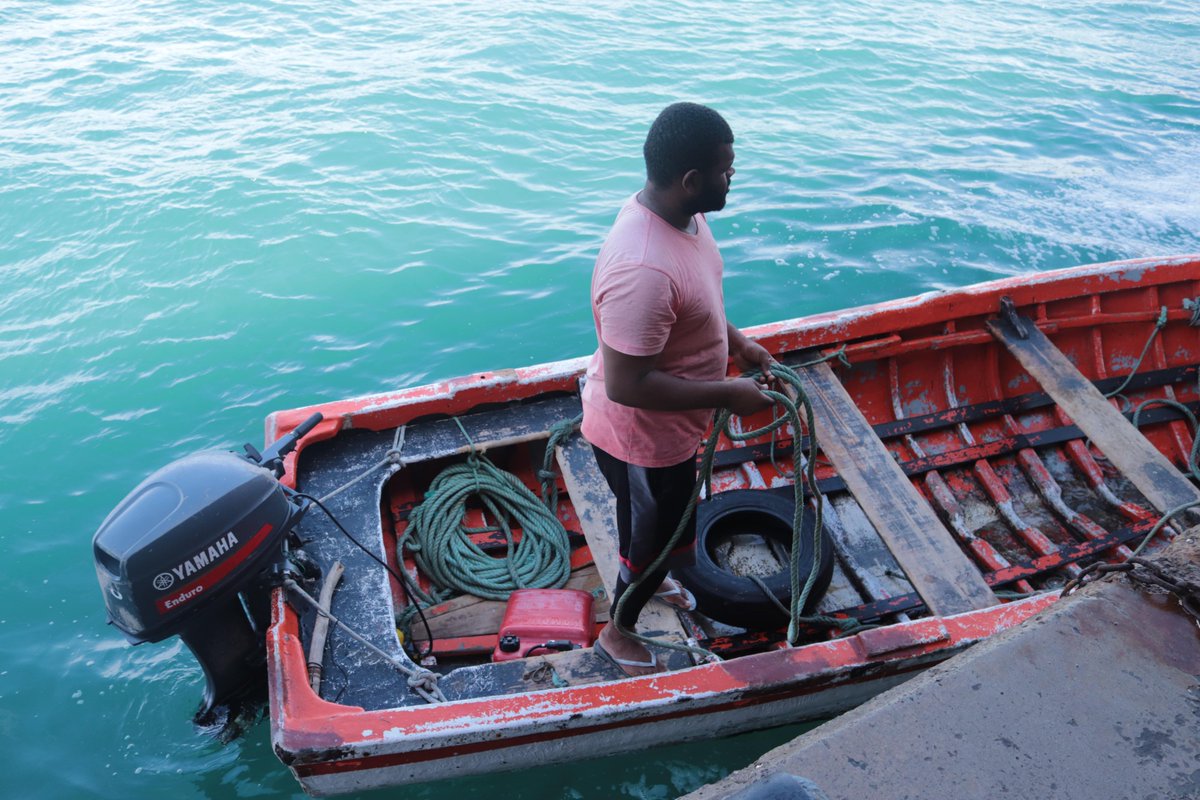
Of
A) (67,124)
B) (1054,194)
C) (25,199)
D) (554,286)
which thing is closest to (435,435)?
(554,286)

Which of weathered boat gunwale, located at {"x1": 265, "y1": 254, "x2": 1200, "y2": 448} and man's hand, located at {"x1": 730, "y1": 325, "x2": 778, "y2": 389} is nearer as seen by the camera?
man's hand, located at {"x1": 730, "y1": 325, "x2": 778, "y2": 389}

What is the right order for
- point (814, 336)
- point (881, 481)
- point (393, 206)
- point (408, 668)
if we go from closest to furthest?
point (408, 668)
point (881, 481)
point (814, 336)
point (393, 206)

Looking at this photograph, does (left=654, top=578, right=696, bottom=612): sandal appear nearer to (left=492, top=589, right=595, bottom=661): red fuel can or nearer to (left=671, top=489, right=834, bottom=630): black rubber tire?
(left=671, top=489, right=834, bottom=630): black rubber tire

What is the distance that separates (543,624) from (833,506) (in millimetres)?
1769

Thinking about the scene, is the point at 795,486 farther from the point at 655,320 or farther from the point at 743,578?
the point at 655,320

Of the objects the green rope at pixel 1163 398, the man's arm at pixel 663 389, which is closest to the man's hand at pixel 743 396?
the man's arm at pixel 663 389

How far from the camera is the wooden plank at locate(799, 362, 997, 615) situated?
3.63 metres

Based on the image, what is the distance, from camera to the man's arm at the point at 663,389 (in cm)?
237

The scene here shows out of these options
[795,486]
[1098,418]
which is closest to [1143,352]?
[1098,418]

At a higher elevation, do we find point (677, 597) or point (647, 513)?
point (647, 513)

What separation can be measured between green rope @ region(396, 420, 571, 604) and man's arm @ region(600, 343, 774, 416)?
1.71m

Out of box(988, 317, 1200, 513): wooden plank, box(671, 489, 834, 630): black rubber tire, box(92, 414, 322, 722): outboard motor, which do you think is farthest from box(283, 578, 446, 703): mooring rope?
box(988, 317, 1200, 513): wooden plank

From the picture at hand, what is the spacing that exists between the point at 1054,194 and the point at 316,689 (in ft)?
29.0

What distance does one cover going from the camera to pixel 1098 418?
175 inches
